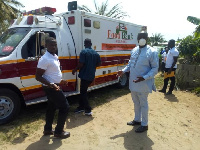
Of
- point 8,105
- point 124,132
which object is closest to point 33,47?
point 8,105

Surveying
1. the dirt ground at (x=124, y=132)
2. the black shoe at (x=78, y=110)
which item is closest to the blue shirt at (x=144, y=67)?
the dirt ground at (x=124, y=132)

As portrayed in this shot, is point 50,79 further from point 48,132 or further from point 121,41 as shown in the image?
point 121,41

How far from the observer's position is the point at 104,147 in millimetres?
3695

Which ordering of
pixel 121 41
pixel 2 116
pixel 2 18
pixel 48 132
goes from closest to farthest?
pixel 48 132 < pixel 2 116 < pixel 121 41 < pixel 2 18

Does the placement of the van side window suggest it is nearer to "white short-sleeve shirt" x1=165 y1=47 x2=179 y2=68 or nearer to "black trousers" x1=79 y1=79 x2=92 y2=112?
"black trousers" x1=79 y1=79 x2=92 y2=112

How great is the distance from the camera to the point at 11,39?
15.6 ft

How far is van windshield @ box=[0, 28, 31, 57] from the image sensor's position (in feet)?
14.8

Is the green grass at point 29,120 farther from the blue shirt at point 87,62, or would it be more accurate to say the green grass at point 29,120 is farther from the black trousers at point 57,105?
the blue shirt at point 87,62

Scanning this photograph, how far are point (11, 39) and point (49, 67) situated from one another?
186 cm

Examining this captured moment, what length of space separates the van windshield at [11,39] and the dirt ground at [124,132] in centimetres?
190

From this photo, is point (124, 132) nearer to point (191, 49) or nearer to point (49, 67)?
point (49, 67)

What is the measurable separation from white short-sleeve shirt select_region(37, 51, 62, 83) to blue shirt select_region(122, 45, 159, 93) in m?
1.51

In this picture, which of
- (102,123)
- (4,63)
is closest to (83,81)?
(102,123)

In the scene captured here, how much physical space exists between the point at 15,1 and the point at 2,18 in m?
4.12
